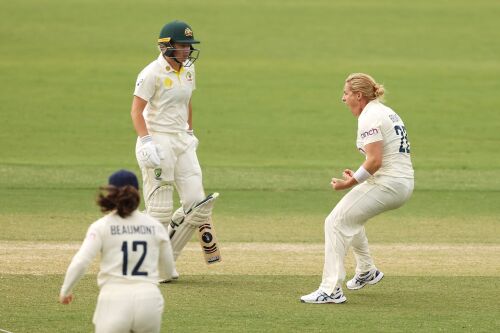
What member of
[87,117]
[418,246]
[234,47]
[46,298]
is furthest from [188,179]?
[234,47]

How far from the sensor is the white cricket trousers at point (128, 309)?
6.73 m

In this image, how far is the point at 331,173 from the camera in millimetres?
19844

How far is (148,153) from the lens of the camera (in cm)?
1024

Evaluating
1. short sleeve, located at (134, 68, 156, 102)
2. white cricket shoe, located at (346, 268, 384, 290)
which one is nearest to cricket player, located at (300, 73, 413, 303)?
white cricket shoe, located at (346, 268, 384, 290)

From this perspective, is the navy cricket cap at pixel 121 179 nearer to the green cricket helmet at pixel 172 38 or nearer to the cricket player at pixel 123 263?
the cricket player at pixel 123 263

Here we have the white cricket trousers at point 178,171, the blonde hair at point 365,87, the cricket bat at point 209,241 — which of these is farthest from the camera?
the cricket bat at point 209,241

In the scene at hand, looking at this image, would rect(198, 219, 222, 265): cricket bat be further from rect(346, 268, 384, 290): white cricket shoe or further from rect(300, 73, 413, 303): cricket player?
rect(300, 73, 413, 303): cricket player

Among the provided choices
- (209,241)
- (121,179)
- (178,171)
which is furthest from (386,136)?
(121,179)

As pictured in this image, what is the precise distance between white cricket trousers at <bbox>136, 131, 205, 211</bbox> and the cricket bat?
1.07ft

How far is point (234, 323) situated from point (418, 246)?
4.35 metres

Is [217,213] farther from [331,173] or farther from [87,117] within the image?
[87,117]

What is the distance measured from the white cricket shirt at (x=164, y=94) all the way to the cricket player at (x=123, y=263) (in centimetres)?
364

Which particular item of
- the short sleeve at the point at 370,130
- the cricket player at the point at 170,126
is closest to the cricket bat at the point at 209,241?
the cricket player at the point at 170,126

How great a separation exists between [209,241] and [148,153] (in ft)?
3.79
